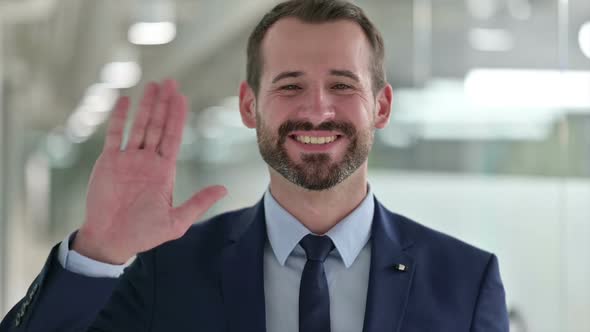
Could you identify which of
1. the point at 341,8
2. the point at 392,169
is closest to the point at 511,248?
the point at 392,169

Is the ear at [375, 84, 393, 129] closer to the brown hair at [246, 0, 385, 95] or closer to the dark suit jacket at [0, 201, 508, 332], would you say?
the brown hair at [246, 0, 385, 95]

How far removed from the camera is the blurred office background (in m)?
3.66

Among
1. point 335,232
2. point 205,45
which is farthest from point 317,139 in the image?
point 205,45

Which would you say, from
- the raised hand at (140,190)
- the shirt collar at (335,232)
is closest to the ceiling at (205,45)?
the shirt collar at (335,232)

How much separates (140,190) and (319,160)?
1.33 feet

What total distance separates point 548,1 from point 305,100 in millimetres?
2102

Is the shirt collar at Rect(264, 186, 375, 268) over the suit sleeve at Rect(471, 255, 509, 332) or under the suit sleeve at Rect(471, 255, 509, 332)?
over

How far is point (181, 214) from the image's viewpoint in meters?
1.85

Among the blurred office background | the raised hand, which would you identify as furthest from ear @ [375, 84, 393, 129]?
the blurred office background

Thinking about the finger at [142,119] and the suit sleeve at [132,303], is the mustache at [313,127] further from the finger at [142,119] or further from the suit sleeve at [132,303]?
the suit sleeve at [132,303]

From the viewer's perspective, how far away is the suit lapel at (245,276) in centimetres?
188

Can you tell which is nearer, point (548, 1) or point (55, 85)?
point (548, 1)

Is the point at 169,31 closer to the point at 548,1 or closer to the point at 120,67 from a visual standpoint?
A: the point at 120,67

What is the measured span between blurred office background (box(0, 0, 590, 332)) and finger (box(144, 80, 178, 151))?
7.18ft
